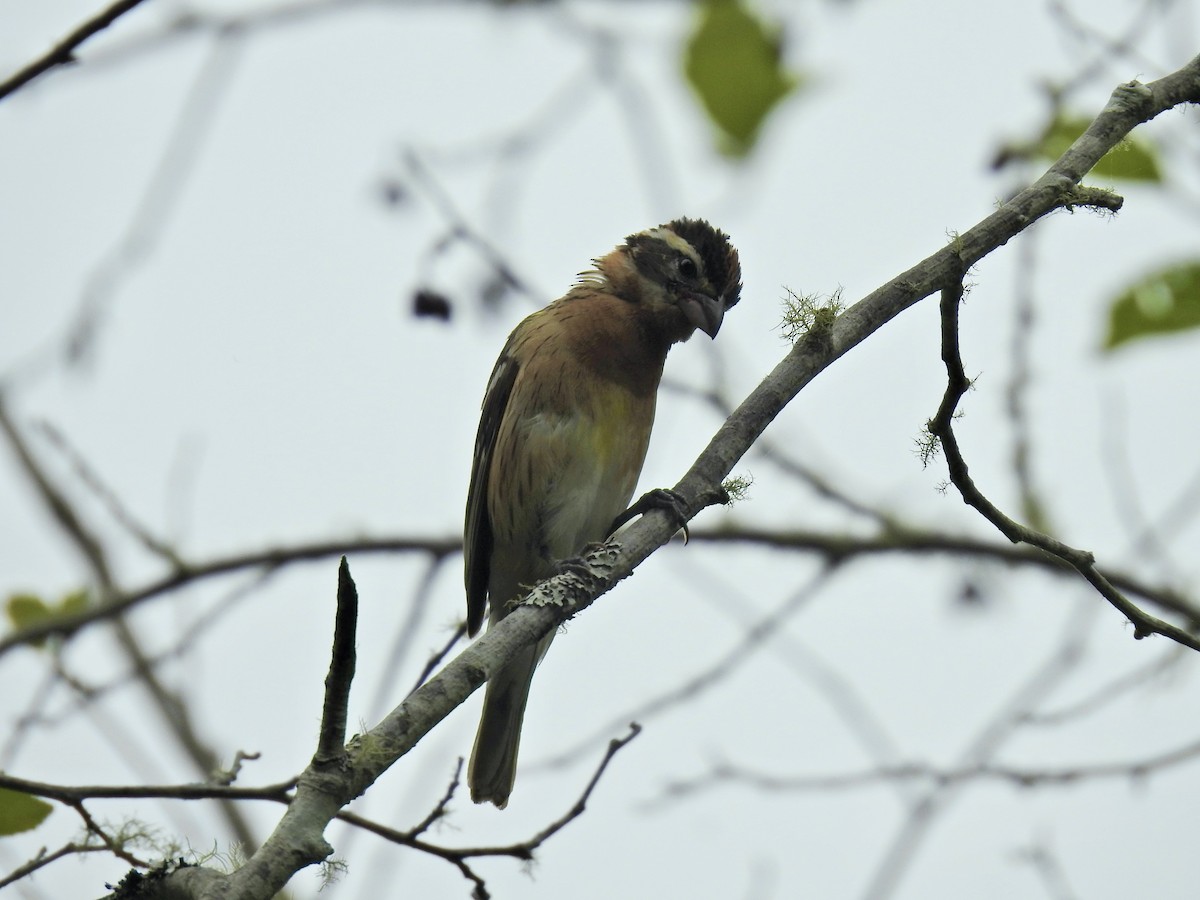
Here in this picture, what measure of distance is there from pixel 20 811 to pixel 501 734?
361 centimetres

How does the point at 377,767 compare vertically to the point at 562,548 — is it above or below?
below

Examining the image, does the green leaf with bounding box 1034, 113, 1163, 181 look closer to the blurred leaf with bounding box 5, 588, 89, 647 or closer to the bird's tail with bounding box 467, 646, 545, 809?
the bird's tail with bounding box 467, 646, 545, 809

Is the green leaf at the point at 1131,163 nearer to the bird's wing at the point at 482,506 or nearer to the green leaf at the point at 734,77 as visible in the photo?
the green leaf at the point at 734,77

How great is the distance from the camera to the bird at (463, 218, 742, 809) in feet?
20.8

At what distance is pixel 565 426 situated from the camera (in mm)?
6289

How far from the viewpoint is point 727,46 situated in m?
3.96

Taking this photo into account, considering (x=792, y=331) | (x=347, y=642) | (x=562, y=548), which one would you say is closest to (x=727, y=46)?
(x=792, y=331)

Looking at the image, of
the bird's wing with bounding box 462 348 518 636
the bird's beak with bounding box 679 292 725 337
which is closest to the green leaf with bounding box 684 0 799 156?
the bird's beak with bounding box 679 292 725 337

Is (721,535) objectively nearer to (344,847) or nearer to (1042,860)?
(1042,860)

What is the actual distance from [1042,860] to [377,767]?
173 inches

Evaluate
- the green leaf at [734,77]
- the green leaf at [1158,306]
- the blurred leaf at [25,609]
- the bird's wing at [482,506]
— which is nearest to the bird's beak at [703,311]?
the bird's wing at [482,506]

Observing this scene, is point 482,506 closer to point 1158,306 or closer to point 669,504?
point 669,504

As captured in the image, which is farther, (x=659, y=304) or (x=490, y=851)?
(x=659, y=304)

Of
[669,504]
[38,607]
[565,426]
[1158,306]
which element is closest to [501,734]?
[565,426]
